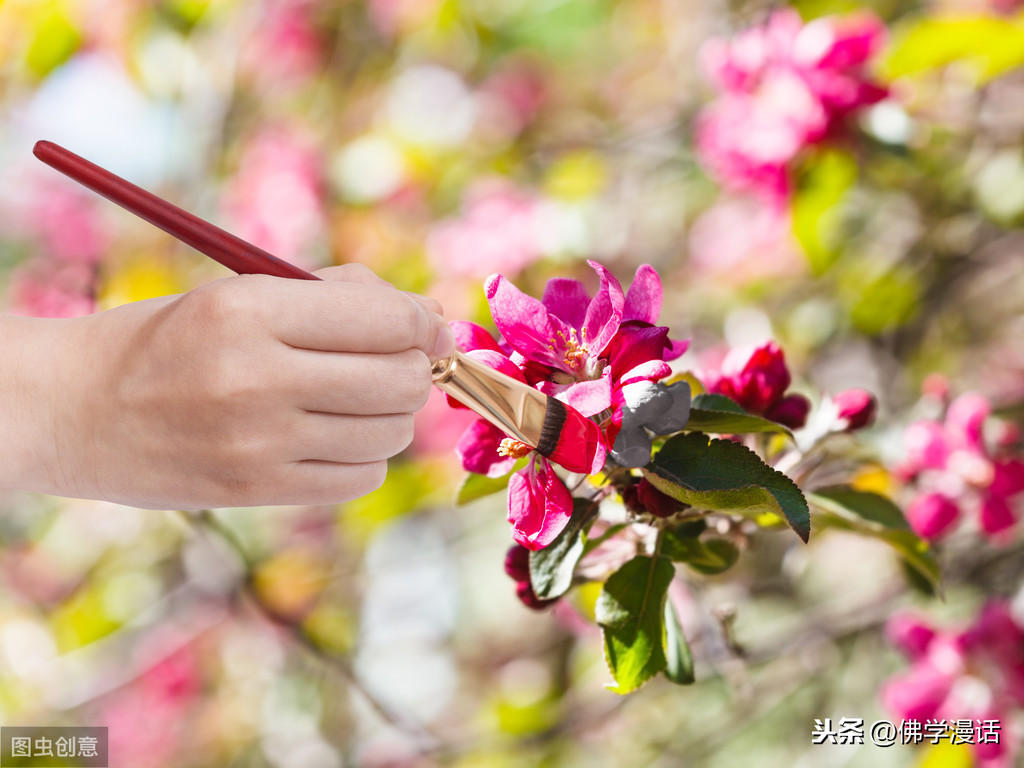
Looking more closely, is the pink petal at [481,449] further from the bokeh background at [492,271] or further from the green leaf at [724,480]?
the bokeh background at [492,271]

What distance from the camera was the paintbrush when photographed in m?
0.40

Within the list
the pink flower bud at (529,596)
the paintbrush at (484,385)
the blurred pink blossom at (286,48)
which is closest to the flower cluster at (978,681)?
the pink flower bud at (529,596)

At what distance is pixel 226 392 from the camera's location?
0.42 meters

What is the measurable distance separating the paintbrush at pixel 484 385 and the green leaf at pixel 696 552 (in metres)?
0.11

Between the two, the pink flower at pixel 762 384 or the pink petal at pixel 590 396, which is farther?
the pink flower at pixel 762 384

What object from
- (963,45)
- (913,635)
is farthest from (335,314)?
(963,45)

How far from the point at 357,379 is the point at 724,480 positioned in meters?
0.21

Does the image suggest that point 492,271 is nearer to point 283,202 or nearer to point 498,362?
point 283,202

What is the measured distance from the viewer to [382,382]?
427mm

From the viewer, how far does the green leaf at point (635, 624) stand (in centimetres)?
45

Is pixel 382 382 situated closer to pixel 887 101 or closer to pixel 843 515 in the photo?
pixel 843 515

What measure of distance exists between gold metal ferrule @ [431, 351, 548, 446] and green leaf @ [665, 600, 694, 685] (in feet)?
0.60

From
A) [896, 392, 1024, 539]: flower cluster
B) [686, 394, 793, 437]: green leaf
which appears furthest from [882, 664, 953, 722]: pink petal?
[686, 394, 793, 437]: green leaf

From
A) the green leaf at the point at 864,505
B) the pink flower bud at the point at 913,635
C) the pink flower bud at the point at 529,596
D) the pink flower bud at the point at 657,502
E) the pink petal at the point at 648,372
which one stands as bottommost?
the pink flower bud at the point at 913,635
